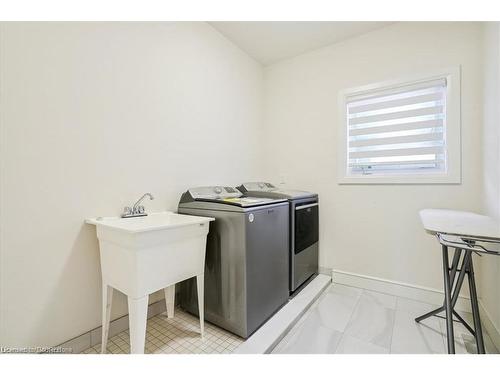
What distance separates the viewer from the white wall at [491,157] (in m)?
1.46

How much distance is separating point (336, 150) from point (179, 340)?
7.06 ft

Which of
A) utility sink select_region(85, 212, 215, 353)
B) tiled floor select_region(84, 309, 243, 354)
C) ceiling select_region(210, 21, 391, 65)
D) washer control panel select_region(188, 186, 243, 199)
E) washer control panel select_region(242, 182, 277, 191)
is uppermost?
ceiling select_region(210, 21, 391, 65)

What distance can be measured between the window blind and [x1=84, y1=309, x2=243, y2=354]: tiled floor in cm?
192

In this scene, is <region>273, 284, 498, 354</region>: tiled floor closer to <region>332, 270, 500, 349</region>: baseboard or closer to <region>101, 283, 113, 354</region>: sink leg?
<region>332, 270, 500, 349</region>: baseboard

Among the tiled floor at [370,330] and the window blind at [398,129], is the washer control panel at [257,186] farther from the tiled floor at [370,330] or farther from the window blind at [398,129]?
the tiled floor at [370,330]

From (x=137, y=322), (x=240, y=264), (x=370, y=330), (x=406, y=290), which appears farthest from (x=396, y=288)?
(x=137, y=322)

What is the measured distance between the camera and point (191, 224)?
1.35 meters

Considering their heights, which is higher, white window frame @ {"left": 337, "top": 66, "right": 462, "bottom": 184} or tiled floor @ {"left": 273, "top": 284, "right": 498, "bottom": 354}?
white window frame @ {"left": 337, "top": 66, "right": 462, "bottom": 184}

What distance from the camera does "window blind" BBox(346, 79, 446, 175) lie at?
197 centimetres

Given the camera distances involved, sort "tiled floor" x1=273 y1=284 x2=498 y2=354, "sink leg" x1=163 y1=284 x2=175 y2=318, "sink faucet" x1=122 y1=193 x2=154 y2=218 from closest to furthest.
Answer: "tiled floor" x1=273 y1=284 x2=498 y2=354 < "sink faucet" x1=122 y1=193 x2=154 y2=218 < "sink leg" x1=163 y1=284 x2=175 y2=318

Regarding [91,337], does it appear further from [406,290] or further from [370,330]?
[406,290]

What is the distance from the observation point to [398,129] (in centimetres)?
211

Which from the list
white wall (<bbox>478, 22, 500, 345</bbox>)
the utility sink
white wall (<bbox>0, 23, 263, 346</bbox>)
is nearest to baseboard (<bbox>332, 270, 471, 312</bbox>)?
white wall (<bbox>478, 22, 500, 345</bbox>)
